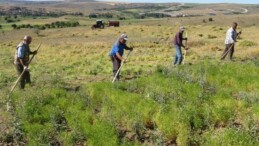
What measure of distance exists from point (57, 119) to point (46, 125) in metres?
0.65

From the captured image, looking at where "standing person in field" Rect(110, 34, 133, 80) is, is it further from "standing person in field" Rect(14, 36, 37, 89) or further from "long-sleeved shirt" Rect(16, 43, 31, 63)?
"long-sleeved shirt" Rect(16, 43, 31, 63)

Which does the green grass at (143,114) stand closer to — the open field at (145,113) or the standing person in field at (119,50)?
the open field at (145,113)

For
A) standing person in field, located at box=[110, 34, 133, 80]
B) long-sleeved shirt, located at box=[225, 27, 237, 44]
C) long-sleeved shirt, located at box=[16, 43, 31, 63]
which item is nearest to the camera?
long-sleeved shirt, located at box=[16, 43, 31, 63]

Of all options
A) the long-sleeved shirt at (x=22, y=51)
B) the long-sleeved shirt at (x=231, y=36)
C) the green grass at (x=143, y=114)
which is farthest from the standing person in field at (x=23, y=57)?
the long-sleeved shirt at (x=231, y=36)

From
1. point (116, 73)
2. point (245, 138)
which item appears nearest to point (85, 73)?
point (116, 73)

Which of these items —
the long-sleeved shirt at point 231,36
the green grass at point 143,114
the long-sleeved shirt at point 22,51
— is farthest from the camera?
the long-sleeved shirt at point 231,36

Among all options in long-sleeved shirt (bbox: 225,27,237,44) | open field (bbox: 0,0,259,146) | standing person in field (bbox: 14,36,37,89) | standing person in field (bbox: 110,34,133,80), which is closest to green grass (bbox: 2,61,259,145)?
open field (bbox: 0,0,259,146)

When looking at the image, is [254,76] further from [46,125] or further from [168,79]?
[46,125]

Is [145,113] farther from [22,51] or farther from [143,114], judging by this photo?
[22,51]

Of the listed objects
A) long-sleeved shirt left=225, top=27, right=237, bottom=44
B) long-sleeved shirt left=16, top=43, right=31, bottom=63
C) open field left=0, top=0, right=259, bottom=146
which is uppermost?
long-sleeved shirt left=16, top=43, right=31, bottom=63

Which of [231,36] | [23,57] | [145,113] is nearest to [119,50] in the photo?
[23,57]

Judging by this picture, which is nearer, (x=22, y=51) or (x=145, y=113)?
(x=145, y=113)

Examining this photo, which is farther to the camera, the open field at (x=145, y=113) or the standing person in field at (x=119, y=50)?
the standing person in field at (x=119, y=50)

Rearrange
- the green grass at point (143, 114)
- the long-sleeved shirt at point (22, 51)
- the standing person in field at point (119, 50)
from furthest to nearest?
1. the standing person in field at point (119, 50)
2. the long-sleeved shirt at point (22, 51)
3. the green grass at point (143, 114)
